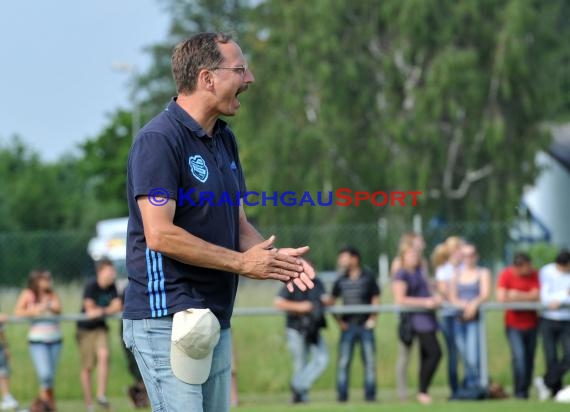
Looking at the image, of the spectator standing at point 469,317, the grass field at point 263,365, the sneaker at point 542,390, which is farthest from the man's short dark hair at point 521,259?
the grass field at point 263,365

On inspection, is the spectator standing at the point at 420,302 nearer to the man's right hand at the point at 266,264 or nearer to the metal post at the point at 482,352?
the metal post at the point at 482,352

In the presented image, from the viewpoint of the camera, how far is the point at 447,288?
14211 millimetres

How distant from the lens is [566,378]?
14.9 metres

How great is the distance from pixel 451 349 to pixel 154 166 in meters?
10.3

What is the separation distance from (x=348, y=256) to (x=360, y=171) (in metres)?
22.2

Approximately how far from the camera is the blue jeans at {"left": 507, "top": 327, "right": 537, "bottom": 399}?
45.4ft

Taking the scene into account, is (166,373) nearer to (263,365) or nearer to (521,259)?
(521,259)

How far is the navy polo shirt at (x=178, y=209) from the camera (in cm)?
438

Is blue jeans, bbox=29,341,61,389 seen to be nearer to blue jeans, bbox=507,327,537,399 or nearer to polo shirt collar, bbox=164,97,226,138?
blue jeans, bbox=507,327,537,399

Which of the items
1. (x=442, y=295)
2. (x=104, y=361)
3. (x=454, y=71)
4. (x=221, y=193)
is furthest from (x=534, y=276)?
(x=454, y=71)

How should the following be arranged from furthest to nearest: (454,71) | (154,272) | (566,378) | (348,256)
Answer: (454,71) → (566,378) → (348,256) → (154,272)

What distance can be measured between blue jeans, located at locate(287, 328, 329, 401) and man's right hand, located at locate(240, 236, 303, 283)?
30.7 ft

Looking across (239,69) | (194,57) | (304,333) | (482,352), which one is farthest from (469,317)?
(194,57)

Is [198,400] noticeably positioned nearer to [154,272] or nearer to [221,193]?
[154,272]
